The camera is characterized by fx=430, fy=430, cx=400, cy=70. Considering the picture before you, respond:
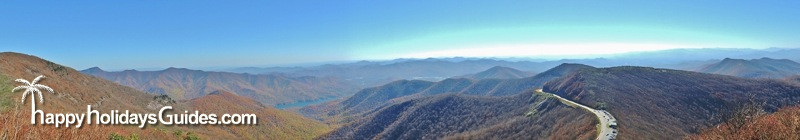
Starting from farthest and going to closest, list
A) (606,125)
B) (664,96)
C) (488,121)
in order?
(488,121) < (664,96) < (606,125)

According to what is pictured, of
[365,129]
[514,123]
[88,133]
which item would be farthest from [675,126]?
[365,129]

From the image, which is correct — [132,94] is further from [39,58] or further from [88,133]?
[88,133]

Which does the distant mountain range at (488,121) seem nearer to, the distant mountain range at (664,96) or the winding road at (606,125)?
the winding road at (606,125)

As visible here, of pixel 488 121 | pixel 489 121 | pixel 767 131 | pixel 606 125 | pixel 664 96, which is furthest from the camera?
pixel 488 121

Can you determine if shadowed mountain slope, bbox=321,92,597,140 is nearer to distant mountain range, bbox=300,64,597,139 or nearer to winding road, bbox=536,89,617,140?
distant mountain range, bbox=300,64,597,139

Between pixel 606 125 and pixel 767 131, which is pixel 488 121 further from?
pixel 767 131

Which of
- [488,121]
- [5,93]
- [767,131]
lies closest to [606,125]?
[767,131]

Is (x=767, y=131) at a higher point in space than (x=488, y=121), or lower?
higher

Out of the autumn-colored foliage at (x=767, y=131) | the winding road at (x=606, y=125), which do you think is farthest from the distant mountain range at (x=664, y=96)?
the autumn-colored foliage at (x=767, y=131)
